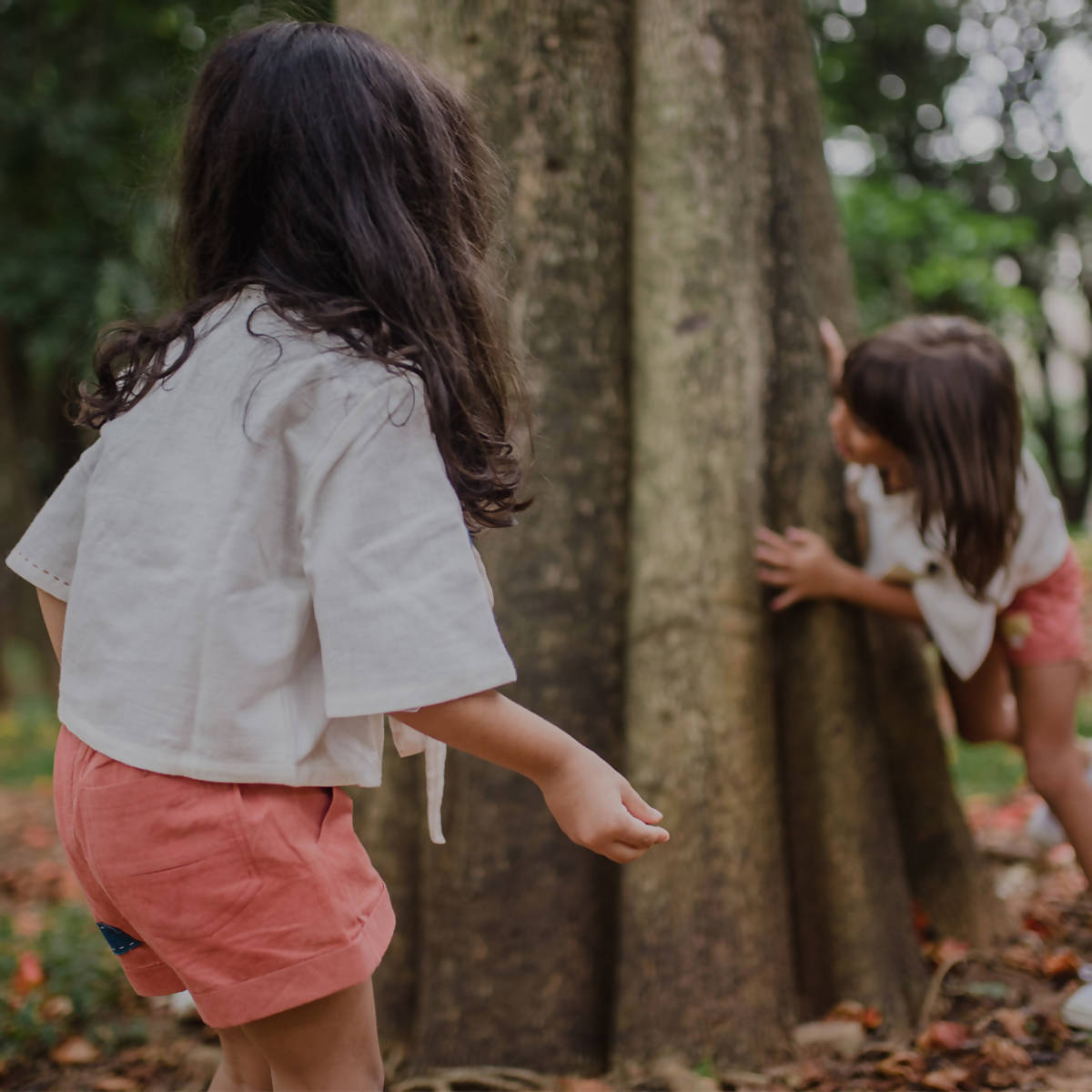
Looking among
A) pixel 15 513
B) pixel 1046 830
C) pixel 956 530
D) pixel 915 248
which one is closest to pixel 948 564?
pixel 956 530

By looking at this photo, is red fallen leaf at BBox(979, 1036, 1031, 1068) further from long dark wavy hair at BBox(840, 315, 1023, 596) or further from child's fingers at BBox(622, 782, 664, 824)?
child's fingers at BBox(622, 782, 664, 824)

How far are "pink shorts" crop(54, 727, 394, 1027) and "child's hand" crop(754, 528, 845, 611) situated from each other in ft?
4.73

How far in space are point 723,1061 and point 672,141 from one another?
6.44 ft

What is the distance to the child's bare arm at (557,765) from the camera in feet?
4.10

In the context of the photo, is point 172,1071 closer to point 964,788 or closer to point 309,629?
point 309,629

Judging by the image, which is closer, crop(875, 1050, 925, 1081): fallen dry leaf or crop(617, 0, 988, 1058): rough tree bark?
crop(875, 1050, 925, 1081): fallen dry leaf

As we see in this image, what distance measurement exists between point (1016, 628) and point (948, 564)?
0.36 meters

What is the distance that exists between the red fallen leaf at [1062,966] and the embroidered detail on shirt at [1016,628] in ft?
2.47

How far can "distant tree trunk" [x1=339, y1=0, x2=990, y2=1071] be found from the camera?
238 cm

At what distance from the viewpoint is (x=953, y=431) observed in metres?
2.58

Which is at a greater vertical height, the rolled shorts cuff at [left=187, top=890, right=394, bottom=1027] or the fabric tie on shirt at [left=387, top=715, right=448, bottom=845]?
the fabric tie on shirt at [left=387, top=715, right=448, bottom=845]

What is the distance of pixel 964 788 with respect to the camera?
17.0ft

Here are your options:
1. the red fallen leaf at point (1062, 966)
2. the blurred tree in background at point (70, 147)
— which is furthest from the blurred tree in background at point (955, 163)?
the red fallen leaf at point (1062, 966)

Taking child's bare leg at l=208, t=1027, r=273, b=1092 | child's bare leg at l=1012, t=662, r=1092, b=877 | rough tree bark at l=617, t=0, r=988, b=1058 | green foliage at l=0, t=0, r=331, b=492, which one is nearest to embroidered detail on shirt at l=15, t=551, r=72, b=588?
child's bare leg at l=208, t=1027, r=273, b=1092
